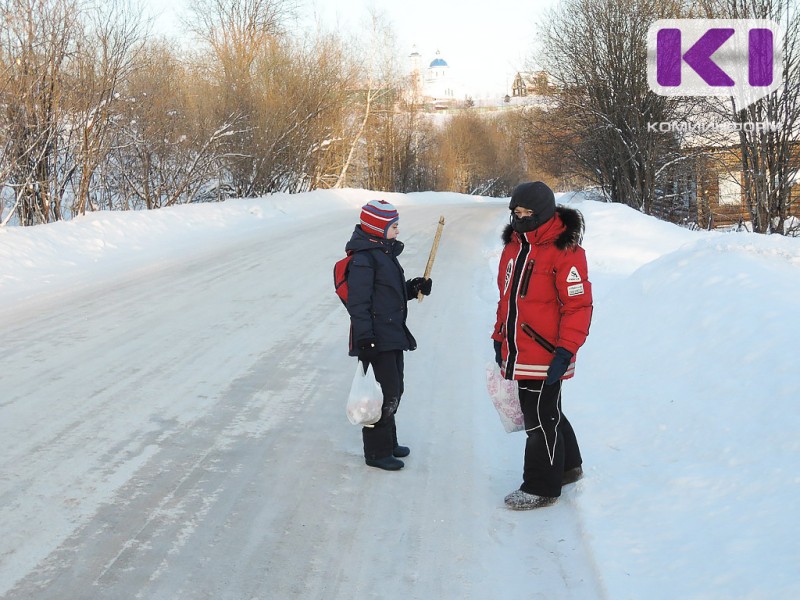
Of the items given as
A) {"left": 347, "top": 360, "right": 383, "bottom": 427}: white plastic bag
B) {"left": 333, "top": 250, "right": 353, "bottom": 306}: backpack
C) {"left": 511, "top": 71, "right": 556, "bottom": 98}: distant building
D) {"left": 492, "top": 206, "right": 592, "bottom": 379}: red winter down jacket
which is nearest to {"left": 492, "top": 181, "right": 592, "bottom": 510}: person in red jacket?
{"left": 492, "top": 206, "right": 592, "bottom": 379}: red winter down jacket

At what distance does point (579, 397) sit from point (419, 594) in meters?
2.96

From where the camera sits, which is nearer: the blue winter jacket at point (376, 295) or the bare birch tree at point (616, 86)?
the blue winter jacket at point (376, 295)

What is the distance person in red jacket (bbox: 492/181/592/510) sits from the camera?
12.1 ft

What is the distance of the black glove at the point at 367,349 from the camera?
428 centimetres

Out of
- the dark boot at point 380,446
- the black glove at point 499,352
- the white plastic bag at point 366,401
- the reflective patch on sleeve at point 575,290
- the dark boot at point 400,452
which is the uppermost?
the reflective patch on sleeve at point 575,290

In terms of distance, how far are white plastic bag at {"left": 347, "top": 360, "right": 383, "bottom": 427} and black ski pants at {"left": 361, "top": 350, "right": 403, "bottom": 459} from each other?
0.06m

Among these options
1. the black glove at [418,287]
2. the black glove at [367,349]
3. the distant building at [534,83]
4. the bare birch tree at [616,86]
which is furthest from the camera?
the distant building at [534,83]

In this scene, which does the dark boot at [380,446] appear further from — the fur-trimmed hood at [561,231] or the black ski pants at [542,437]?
the fur-trimmed hood at [561,231]

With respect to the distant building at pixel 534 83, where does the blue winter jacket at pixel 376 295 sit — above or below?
below

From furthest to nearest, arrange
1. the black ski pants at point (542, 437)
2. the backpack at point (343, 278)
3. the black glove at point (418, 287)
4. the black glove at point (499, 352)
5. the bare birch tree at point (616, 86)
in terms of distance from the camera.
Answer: the bare birch tree at point (616, 86)
the black glove at point (418, 287)
the backpack at point (343, 278)
the black glove at point (499, 352)
the black ski pants at point (542, 437)

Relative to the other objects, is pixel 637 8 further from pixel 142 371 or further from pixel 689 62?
pixel 142 371

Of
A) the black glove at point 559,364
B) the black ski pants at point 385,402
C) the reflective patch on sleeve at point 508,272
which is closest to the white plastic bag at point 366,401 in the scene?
the black ski pants at point 385,402

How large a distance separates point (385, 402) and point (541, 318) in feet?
3.77

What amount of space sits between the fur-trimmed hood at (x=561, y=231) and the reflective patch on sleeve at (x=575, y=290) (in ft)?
0.64
